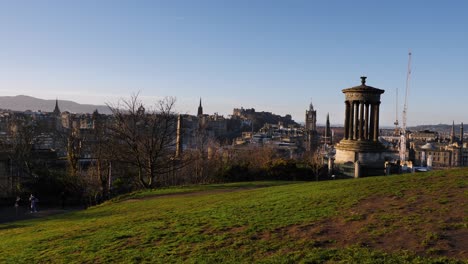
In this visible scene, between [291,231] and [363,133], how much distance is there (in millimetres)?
16882

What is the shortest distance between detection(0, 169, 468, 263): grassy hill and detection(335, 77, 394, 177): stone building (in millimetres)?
10189

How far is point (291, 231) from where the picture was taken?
7680 millimetres

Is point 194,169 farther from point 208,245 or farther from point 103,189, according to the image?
point 208,245

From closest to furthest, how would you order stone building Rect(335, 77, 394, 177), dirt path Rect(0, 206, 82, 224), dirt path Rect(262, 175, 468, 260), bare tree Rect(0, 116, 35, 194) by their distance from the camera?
dirt path Rect(262, 175, 468, 260) → dirt path Rect(0, 206, 82, 224) → stone building Rect(335, 77, 394, 177) → bare tree Rect(0, 116, 35, 194)

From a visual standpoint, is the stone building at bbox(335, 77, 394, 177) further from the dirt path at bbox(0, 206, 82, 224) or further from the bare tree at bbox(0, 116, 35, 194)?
the bare tree at bbox(0, 116, 35, 194)

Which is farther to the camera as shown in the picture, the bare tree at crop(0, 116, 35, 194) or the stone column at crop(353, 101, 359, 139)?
the bare tree at crop(0, 116, 35, 194)

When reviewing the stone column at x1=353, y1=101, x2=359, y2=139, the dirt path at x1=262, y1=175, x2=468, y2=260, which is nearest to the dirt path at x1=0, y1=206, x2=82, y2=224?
the dirt path at x1=262, y1=175, x2=468, y2=260

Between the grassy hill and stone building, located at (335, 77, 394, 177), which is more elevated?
stone building, located at (335, 77, 394, 177)

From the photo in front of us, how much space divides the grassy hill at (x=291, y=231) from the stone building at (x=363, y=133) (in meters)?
10.2

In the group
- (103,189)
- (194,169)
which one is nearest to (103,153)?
(103,189)

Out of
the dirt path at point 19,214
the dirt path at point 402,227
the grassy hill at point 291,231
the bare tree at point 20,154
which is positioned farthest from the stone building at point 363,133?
the bare tree at point 20,154

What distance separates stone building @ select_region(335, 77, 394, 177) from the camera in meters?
22.2

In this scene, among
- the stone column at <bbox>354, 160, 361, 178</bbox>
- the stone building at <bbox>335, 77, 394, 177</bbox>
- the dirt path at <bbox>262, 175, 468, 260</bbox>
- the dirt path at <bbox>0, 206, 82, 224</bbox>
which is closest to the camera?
the dirt path at <bbox>262, 175, 468, 260</bbox>

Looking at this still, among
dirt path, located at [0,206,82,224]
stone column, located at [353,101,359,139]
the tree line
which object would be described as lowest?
dirt path, located at [0,206,82,224]
